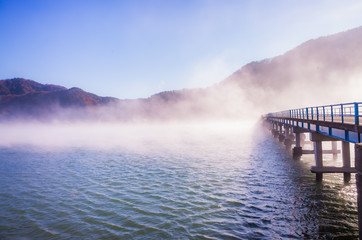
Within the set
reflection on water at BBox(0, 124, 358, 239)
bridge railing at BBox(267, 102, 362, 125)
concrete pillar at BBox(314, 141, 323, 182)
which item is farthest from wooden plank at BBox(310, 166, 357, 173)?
bridge railing at BBox(267, 102, 362, 125)

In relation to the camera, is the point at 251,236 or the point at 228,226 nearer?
the point at 251,236

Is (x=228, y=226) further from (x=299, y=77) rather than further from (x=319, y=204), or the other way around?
(x=299, y=77)

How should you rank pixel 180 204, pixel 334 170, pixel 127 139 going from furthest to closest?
pixel 127 139 → pixel 334 170 → pixel 180 204

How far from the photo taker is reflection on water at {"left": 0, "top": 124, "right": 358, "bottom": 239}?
29.8ft

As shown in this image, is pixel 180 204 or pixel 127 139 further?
pixel 127 139

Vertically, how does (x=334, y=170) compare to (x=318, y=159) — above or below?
below

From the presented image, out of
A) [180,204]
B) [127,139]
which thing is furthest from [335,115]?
[127,139]

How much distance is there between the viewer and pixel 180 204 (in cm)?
1186

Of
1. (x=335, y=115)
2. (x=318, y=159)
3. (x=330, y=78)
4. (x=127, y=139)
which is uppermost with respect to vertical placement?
(x=330, y=78)

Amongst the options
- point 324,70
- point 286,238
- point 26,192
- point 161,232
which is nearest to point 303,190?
point 286,238

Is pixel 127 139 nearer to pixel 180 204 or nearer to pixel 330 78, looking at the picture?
pixel 180 204

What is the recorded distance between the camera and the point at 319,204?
11.4 m

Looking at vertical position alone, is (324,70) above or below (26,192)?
above

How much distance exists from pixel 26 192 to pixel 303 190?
17.0 meters
